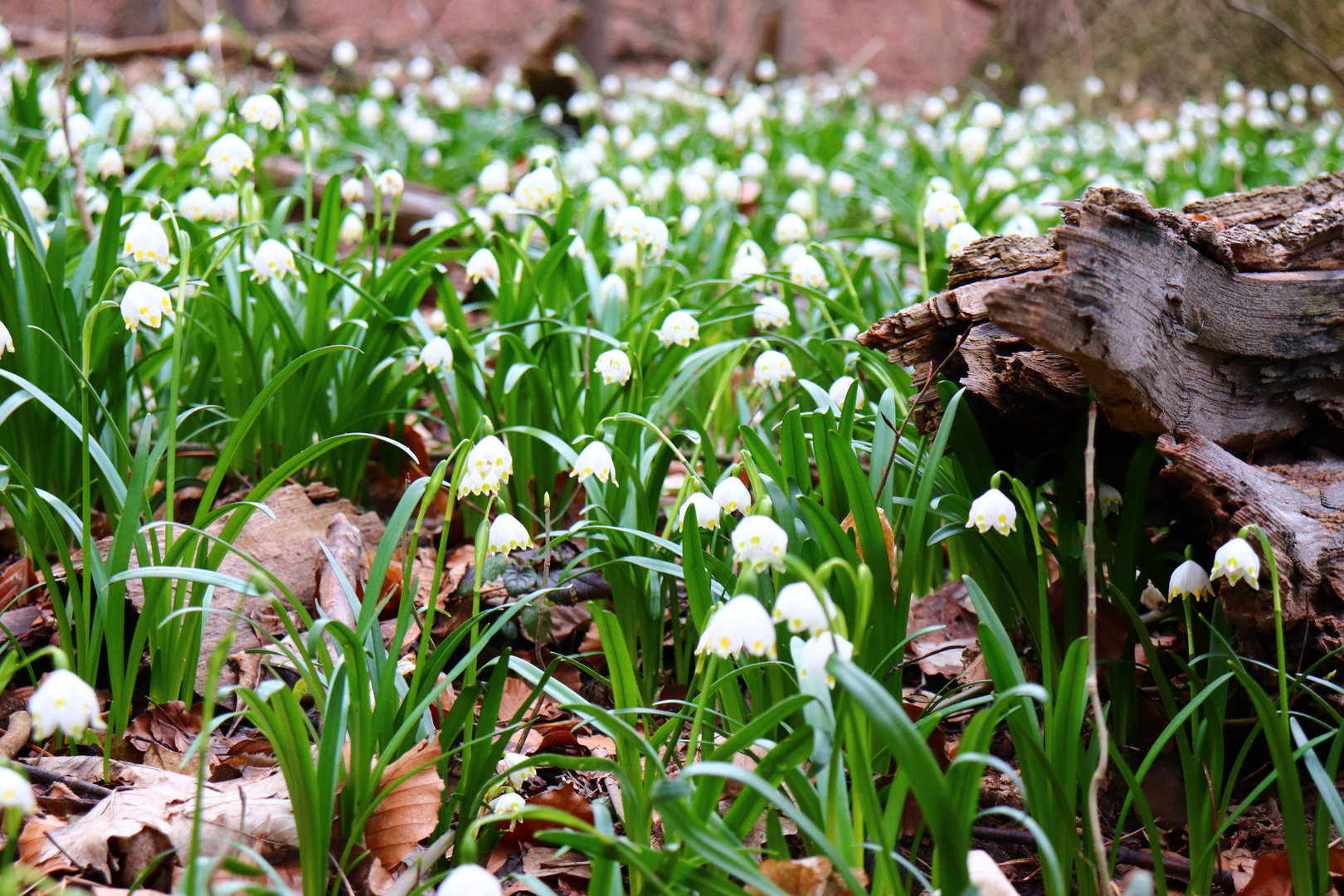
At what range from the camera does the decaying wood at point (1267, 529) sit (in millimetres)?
1625

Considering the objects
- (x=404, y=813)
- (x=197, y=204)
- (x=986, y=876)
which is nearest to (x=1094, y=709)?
(x=986, y=876)

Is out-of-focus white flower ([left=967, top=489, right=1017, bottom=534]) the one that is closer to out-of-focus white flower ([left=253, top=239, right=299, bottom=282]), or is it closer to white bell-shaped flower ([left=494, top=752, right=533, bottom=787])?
white bell-shaped flower ([left=494, top=752, right=533, bottom=787])

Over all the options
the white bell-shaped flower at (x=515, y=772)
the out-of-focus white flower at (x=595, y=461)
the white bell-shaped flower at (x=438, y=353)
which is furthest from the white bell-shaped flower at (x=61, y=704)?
the white bell-shaped flower at (x=438, y=353)

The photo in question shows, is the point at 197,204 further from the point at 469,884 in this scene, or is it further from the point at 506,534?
the point at 469,884

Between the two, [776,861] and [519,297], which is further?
[519,297]

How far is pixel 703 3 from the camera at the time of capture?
19.2 meters

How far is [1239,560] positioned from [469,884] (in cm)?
115

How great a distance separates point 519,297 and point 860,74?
22.5 ft

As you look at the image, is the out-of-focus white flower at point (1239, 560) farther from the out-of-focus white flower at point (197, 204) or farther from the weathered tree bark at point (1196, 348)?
the out-of-focus white flower at point (197, 204)

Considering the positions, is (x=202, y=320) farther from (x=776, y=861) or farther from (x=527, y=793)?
(x=776, y=861)

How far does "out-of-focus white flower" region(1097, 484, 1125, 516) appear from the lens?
186 cm

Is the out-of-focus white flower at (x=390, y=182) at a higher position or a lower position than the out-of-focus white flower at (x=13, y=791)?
higher

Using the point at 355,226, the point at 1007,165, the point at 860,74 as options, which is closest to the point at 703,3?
the point at 860,74

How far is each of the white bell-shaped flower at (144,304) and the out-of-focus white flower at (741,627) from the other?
1.23m
